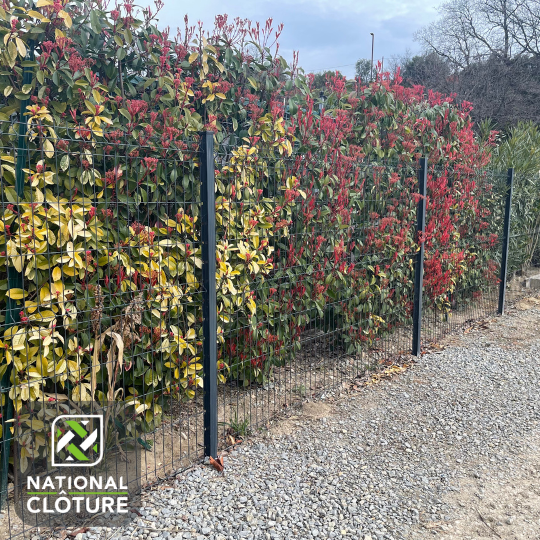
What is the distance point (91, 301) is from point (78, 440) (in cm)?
77

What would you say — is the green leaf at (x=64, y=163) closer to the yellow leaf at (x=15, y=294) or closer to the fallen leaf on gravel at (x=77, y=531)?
the yellow leaf at (x=15, y=294)

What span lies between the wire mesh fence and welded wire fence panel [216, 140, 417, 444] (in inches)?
0.7

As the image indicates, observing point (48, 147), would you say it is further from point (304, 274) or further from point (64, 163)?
point (304, 274)

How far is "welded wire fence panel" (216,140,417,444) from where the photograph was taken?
3.61 m

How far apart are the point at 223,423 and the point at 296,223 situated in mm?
1737

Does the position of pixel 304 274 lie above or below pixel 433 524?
above

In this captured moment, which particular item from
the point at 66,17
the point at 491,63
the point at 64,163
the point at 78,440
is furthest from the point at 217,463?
the point at 491,63

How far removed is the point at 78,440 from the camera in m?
2.72

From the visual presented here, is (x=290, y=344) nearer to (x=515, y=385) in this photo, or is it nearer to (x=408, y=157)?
(x=515, y=385)

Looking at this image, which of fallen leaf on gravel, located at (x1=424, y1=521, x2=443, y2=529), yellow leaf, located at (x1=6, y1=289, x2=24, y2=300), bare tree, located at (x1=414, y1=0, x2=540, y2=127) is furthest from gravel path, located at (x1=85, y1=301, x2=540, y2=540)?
bare tree, located at (x1=414, y1=0, x2=540, y2=127)

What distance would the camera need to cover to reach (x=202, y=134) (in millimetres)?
2914

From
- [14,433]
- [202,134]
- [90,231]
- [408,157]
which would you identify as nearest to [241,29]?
[202,134]

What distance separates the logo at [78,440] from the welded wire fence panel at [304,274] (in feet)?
3.11


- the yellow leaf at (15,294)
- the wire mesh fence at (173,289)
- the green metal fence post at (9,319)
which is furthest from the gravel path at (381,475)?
the yellow leaf at (15,294)
